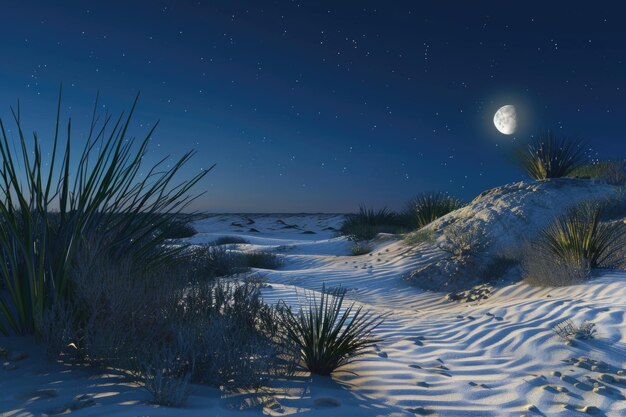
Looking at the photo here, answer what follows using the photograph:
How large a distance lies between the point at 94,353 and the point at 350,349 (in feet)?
6.46

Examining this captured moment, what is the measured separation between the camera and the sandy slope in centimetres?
336

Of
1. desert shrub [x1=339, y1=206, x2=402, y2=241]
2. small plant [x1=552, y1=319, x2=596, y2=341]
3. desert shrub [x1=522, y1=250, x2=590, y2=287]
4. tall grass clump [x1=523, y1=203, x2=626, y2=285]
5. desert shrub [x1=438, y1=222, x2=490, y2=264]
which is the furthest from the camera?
desert shrub [x1=339, y1=206, x2=402, y2=241]

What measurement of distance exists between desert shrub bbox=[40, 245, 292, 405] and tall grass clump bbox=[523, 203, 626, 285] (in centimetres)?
596

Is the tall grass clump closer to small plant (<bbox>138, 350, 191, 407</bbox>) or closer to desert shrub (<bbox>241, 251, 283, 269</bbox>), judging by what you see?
desert shrub (<bbox>241, 251, 283, 269</bbox>)

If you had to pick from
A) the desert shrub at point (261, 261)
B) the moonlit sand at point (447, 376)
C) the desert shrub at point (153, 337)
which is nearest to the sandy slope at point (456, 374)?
the moonlit sand at point (447, 376)

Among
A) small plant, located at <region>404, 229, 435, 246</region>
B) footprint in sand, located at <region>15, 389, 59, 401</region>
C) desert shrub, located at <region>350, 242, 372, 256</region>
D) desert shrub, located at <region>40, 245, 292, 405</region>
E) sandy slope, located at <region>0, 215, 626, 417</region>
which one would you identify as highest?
small plant, located at <region>404, 229, 435, 246</region>

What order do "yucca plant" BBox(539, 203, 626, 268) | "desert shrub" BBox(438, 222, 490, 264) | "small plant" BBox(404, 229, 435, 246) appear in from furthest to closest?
"small plant" BBox(404, 229, 435, 246)
"desert shrub" BBox(438, 222, 490, 264)
"yucca plant" BBox(539, 203, 626, 268)

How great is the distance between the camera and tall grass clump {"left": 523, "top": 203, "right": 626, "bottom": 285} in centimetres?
860

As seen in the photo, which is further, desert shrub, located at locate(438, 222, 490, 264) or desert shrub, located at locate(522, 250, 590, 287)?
desert shrub, located at locate(438, 222, 490, 264)

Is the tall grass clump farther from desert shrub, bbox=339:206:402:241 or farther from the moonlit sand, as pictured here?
desert shrub, bbox=339:206:402:241

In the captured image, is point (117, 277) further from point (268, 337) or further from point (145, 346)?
point (268, 337)

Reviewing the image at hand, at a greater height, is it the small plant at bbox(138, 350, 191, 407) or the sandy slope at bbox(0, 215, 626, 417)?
the small plant at bbox(138, 350, 191, 407)

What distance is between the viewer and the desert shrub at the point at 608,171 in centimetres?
1590

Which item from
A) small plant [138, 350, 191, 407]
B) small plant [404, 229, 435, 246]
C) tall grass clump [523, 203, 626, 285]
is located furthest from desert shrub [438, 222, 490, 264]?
small plant [138, 350, 191, 407]
